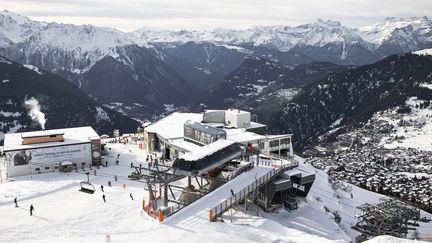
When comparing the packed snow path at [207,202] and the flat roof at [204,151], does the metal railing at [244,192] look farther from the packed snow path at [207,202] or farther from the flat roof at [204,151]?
the flat roof at [204,151]

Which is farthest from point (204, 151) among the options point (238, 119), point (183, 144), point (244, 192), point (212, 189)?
point (238, 119)

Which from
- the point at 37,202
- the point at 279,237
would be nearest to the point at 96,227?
the point at 37,202

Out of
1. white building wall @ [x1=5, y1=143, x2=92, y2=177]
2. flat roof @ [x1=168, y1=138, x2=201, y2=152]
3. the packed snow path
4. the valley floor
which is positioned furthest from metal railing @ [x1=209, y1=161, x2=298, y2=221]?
white building wall @ [x1=5, y1=143, x2=92, y2=177]

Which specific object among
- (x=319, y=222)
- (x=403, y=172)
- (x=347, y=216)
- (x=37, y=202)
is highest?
(x=37, y=202)

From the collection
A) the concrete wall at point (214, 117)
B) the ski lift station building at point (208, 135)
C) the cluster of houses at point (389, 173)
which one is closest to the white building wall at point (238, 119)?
the ski lift station building at point (208, 135)

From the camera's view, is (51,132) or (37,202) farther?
(51,132)

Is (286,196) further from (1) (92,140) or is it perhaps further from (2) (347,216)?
(1) (92,140)

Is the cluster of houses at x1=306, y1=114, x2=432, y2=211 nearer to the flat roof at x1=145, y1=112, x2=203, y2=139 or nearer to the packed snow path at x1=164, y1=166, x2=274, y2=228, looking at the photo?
the flat roof at x1=145, y1=112, x2=203, y2=139
